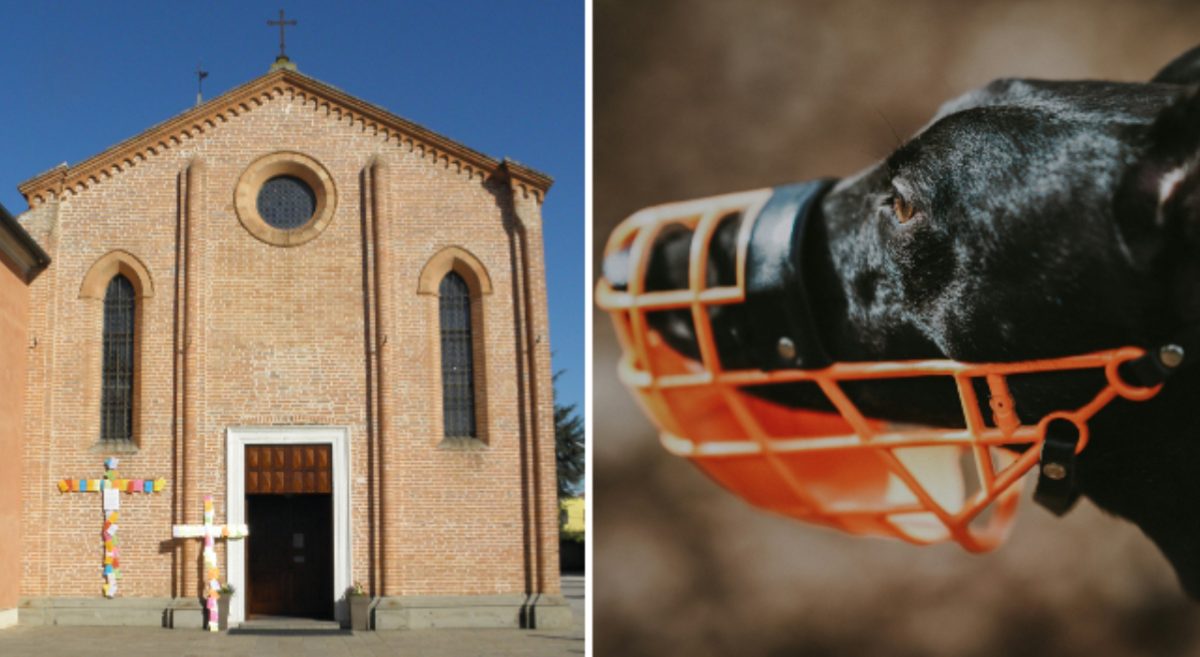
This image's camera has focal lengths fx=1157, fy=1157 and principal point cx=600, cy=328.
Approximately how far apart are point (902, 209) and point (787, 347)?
77 centimetres

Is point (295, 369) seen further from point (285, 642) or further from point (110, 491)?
point (285, 642)

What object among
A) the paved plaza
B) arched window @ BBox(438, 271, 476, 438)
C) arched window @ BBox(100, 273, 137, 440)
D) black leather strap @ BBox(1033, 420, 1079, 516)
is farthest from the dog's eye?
arched window @ BBox(100, 273, 137, 440)

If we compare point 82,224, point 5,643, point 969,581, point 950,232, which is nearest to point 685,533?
point 969,581

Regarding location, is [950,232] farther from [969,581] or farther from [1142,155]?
[969,581]

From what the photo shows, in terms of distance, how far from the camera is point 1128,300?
4547mm

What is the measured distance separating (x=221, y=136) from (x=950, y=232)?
1129 cm

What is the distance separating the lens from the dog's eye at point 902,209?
4.98 metres

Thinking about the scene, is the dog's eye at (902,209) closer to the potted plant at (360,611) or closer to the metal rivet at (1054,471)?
the metal rivet at (1054,471)

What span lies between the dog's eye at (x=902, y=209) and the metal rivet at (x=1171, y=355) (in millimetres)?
1124

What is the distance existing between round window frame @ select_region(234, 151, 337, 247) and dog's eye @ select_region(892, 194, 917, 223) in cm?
1010

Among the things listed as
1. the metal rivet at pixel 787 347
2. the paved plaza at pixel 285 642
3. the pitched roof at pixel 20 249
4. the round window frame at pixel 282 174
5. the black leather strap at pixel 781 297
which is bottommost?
the paved plaza at pixel 285 642

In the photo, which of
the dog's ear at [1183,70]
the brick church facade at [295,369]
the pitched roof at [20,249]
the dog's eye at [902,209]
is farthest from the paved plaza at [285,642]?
the dog's ear at [1183,70]

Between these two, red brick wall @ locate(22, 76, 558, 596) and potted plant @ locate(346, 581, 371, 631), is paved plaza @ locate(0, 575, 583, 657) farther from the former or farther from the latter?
red brick wall @ locate(22, 76, 558, 596)

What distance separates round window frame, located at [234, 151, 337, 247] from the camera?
45.7 ft
